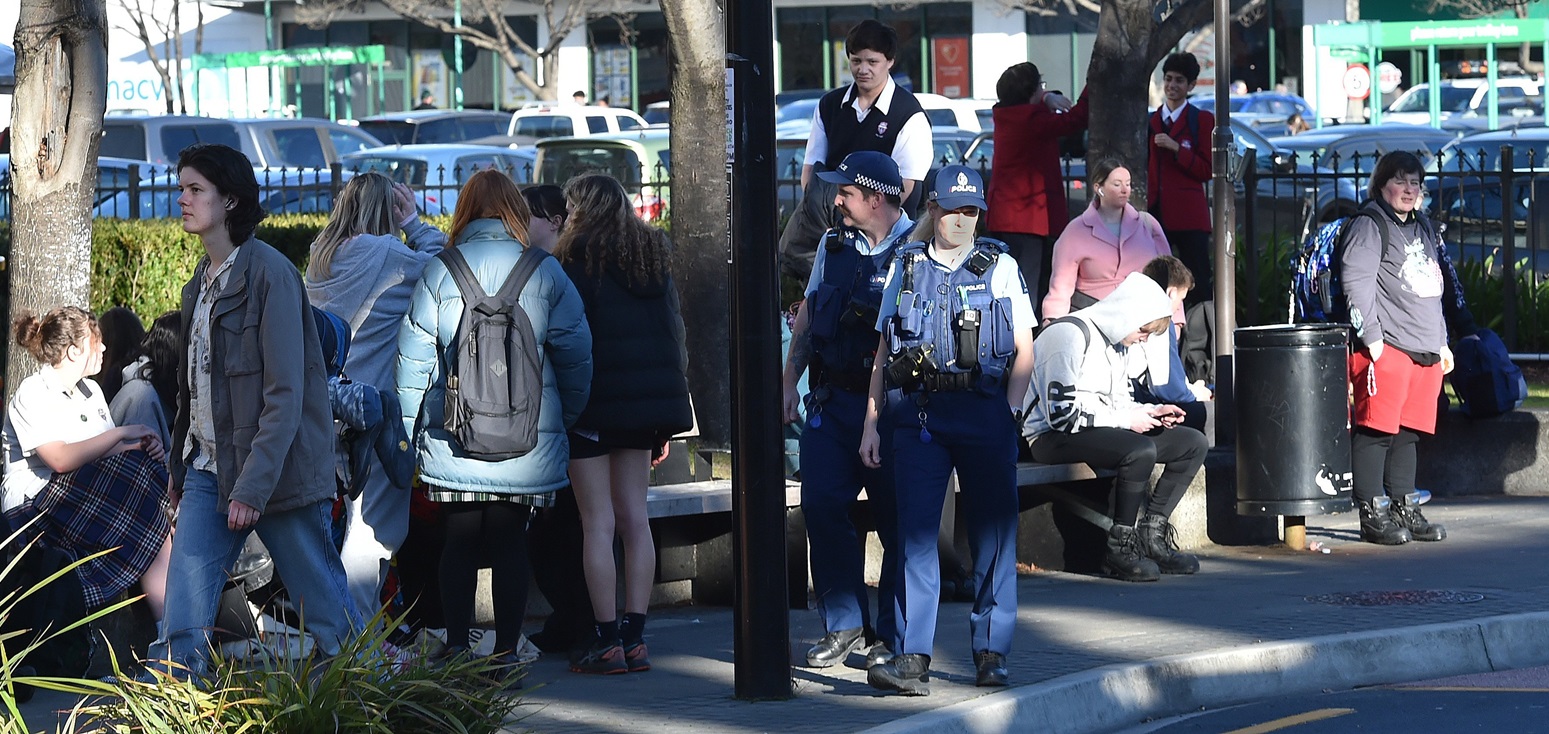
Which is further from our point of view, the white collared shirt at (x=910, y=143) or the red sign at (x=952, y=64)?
the red sign at (x=952, y=64)

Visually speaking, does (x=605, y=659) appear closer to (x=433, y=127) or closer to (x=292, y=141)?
(x=292, y=141)

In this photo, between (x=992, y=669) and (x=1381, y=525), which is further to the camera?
(x=1381, y=525)

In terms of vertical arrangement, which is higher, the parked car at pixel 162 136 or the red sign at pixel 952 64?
the red sign at pixel 952 64

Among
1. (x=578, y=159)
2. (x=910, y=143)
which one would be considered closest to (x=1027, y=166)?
(x=910, y=143)

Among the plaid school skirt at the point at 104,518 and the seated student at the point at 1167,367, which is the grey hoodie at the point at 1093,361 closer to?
the seated student at the point at 1167,367

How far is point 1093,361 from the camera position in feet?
28.9

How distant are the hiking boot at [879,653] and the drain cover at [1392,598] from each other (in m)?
2.21

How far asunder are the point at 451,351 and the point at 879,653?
178 centimetres

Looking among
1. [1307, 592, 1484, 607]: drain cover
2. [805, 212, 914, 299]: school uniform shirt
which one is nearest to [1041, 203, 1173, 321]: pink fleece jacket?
[1307, 592, 1484, 607]: drain cover

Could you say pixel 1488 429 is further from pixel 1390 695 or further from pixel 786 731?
pixel 786 731


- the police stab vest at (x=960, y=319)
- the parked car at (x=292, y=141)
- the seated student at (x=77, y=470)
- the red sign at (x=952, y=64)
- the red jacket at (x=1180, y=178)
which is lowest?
the seated student at (x=77, y=470)

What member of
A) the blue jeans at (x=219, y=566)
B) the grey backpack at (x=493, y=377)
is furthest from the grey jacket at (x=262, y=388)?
the grey backpack at (x=493, y=377)

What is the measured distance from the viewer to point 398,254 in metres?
7.21

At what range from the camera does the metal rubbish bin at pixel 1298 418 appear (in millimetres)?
9102
